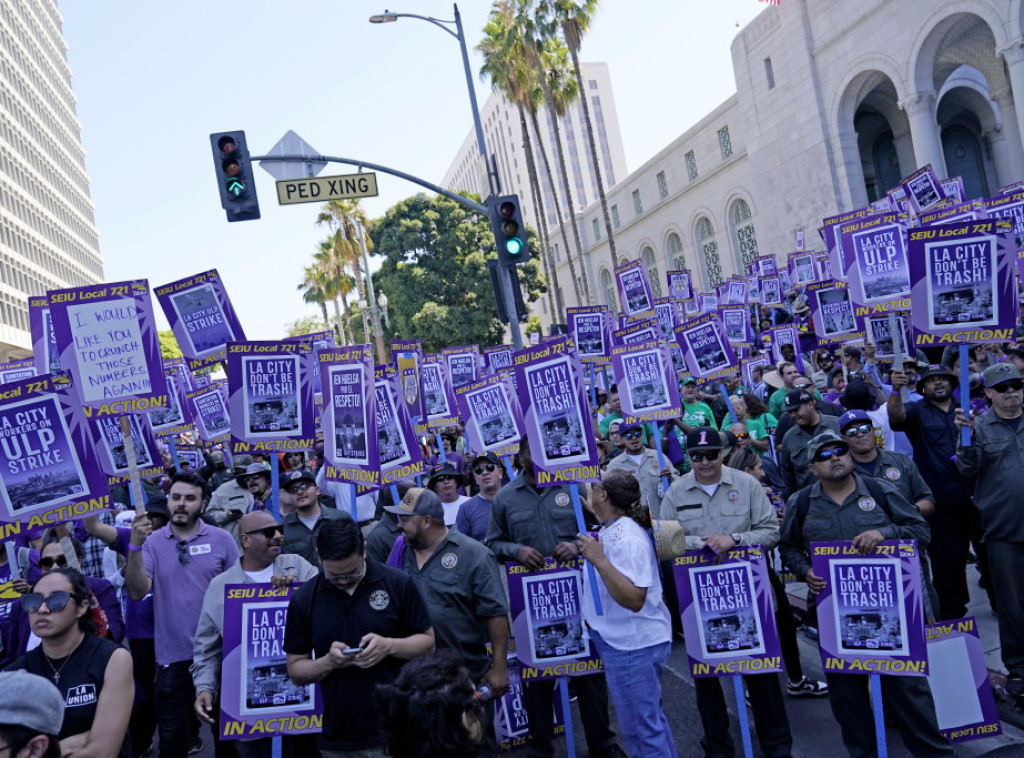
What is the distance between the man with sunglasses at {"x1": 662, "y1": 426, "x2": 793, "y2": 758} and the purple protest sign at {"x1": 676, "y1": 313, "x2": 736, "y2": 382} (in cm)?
647

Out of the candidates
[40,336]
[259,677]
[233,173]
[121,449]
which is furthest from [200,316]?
[259,677]

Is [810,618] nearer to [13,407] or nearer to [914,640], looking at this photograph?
[914,640]

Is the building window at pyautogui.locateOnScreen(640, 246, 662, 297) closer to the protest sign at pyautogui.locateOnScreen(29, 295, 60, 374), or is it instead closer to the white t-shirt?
the protest sign at pyautogui.locateOnScreen(29, 295, 60, 374)

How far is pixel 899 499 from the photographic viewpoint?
5.27m

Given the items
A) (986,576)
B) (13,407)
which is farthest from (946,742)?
(13,407)

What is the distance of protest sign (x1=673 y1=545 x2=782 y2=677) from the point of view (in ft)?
16.9

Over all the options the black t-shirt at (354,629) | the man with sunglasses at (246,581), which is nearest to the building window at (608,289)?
the man with sunglasses at (246,581)

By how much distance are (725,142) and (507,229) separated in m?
32.8

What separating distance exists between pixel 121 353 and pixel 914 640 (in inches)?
231

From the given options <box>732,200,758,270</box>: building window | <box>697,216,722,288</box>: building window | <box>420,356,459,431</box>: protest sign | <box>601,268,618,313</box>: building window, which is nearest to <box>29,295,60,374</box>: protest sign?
<box>420,356,459,431</box>: protest sign

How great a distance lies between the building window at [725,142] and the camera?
4097 cm

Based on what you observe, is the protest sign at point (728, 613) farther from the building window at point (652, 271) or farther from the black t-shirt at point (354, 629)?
the building window at point (652, 271)

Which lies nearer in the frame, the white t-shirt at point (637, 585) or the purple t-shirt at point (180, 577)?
the white t-shirt at point (637, 585)

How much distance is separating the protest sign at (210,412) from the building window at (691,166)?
35.2m
